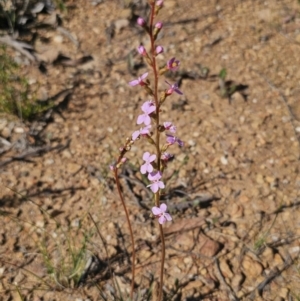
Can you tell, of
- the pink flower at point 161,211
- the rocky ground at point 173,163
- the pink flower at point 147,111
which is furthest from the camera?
the rocky ground at point 173,163

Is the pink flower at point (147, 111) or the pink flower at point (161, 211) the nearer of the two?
the pink flower at point (147, 111)

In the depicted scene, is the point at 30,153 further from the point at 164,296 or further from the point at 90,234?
the point at 164,296

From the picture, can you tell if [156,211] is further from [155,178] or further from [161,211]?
[155,178]

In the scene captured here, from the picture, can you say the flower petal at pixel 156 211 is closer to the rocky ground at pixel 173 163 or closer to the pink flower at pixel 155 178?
the pink flower at pixel 155 178

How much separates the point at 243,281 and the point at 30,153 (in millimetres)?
1683

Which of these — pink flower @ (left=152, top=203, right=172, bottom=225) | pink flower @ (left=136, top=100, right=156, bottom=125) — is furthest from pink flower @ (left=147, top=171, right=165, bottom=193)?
pink flower @ (left=136, top=100, right=156, bottom=125)

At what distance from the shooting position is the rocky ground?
293 centimetres

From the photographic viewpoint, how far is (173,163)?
3.54 m

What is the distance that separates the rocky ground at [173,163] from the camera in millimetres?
2932

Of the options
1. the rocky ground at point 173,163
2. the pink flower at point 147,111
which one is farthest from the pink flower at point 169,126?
the rocky ground at point 173,163

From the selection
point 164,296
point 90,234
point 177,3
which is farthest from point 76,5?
point 164,296

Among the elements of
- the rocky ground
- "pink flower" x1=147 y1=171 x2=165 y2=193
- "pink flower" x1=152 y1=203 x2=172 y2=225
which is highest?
"pink flower" x1=147 y1=171 x2=165 y2=193

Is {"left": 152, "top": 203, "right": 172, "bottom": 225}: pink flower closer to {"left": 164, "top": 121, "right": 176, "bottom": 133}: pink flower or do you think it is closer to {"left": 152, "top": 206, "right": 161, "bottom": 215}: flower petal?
{"left": 152, "top": 206, "right": 161, "bottom": 215}: flower petal

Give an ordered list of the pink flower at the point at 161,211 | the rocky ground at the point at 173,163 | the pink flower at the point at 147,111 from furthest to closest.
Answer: the rocky ground at the point at 173,163 → the pink flower at the point at 161,211 → the pink flower at the point at 147,111
